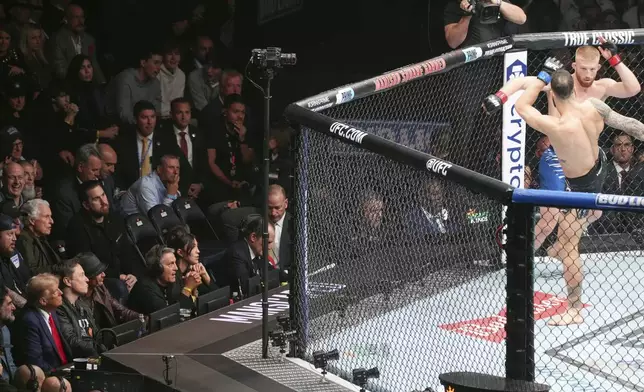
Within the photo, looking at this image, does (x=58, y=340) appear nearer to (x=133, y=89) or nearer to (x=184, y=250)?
(x=184, y=250)

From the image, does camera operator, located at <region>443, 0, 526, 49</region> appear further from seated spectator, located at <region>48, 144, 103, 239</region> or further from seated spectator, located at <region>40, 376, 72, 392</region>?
seated spectator, located at <region>40, 376, 72, 392</region>

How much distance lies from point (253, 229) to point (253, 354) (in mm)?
2352

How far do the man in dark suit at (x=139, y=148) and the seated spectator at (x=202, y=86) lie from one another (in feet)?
4.58

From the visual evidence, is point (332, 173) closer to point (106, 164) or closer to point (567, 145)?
point (567, 145)

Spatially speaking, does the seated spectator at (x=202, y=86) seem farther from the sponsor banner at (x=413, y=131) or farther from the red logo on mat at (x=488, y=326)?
the red logo on mat at (x=488, y=326)

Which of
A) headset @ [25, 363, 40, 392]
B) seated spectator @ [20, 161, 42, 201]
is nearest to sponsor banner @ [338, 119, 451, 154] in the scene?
→ headset @ [25, 363, 40, 392]

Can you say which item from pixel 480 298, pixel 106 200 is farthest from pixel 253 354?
pixel 106 200

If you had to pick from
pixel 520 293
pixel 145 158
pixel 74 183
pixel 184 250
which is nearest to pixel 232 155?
pixel 145 158

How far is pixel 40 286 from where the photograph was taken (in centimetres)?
659

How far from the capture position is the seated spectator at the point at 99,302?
728 cm

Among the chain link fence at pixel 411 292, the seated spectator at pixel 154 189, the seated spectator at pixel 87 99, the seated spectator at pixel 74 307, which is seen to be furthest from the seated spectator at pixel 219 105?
the chain link fence at pixel 411 292

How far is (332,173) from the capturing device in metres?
5.59

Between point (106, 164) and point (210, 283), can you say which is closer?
point (210, 283)

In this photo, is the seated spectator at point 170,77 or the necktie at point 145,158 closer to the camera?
the necktie at point 145,158
